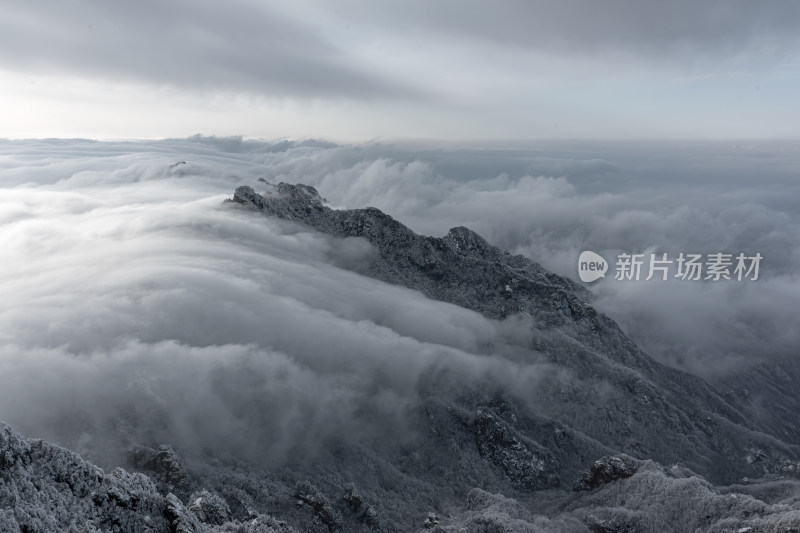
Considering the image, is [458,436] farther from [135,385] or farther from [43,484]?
[43,484]

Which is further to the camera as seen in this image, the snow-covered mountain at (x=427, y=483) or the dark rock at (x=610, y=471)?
the dark rock at (x=610, y=471)

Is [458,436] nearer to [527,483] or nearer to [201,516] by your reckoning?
[527,483]

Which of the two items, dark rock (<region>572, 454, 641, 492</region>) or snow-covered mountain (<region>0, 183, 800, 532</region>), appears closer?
snow-covered mountain (<region>0, 183, 800, 532</region>)

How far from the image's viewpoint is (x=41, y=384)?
382 ft

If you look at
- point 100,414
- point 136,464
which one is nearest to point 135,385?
point 100,414

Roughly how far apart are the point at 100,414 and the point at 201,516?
62743 millimetres

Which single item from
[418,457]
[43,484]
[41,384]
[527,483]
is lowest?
[527,483]

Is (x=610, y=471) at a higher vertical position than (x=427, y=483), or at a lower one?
higher

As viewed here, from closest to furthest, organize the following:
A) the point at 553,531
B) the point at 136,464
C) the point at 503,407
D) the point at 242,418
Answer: the point at 553,531 < the point at 136,464 < the point at 242,418 < the point at 503,407

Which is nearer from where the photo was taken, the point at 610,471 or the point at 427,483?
the point at 610,471

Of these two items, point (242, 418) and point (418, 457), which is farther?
point (418, 457)

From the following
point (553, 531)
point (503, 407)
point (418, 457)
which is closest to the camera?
point (553, 531)

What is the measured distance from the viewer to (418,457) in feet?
509

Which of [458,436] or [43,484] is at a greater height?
[43,484]
